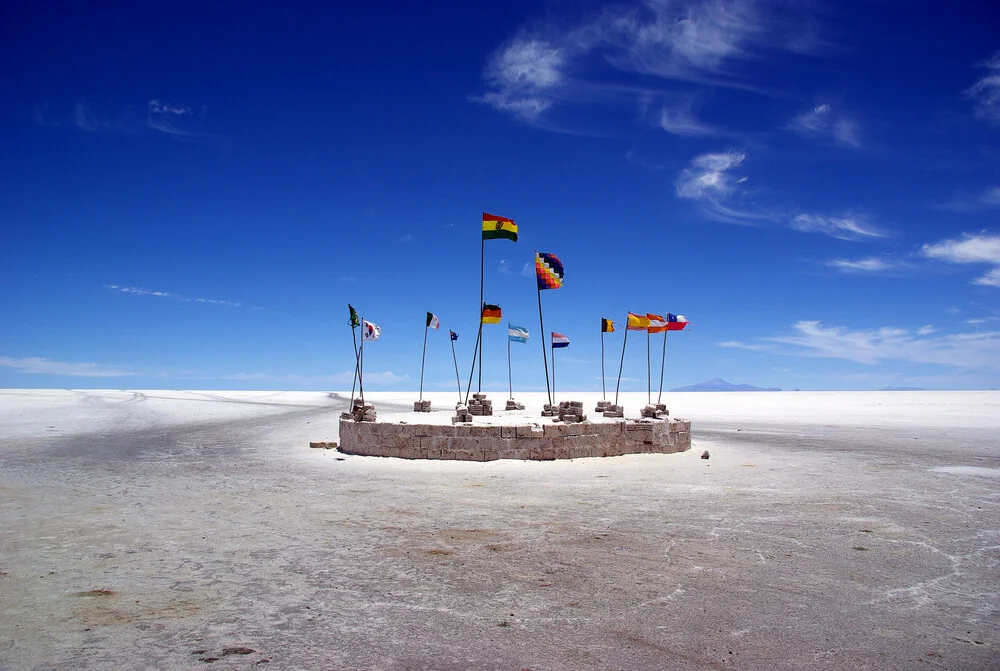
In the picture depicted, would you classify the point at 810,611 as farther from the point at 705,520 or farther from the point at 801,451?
the point at 801,451

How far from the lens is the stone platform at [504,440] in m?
15.9

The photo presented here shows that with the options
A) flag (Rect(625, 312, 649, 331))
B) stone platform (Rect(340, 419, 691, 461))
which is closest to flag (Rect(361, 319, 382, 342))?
stone platform (Rect(340, 419, 691, 461))

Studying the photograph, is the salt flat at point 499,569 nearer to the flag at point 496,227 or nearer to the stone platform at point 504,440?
the stone platform at point 504,440

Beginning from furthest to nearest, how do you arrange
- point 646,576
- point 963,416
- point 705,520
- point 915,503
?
point 963,416
point 915,503
point 705,520
point 646,576

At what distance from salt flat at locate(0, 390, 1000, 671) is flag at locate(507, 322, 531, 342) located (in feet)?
48.3

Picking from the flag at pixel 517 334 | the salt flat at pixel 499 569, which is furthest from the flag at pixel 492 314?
the salt flat at pixel 499 569

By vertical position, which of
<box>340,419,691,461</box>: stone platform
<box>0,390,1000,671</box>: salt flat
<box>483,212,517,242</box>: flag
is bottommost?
<box>0,390,1000,671</box>: salt flat

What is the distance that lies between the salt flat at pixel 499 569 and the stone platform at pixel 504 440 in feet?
5.53

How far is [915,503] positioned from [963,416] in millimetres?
32762

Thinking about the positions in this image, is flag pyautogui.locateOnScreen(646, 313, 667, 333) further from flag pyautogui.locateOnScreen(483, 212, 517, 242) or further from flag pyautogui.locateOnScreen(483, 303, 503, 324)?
flag pyautogui.locateOnScreen(483, 212, 517, 242)

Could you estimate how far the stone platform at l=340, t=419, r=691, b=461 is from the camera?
15852mm

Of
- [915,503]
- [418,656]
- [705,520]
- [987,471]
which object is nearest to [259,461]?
[705,520]

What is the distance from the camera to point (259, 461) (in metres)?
16.2

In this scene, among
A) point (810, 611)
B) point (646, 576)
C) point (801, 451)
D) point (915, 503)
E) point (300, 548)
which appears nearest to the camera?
point (810, 611)
